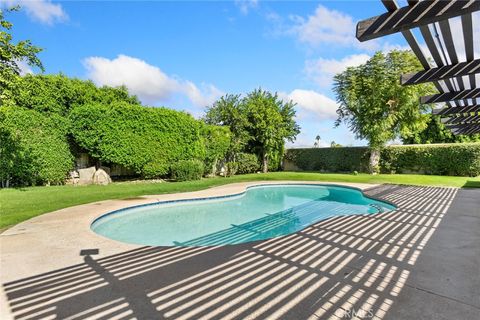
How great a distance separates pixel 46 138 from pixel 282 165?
19.0 meters

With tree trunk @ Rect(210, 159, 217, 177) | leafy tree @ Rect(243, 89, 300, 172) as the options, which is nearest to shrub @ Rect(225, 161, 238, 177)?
tree trunk @ Rect(210, 159, 217, 177)

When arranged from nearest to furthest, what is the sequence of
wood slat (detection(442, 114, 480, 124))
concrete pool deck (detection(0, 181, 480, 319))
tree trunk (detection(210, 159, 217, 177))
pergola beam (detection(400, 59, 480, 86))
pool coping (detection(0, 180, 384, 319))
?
concrete pool deck (detection(0, 181, 480, 319)), pool coping (detection(0, 180, 384, 319)), pergola beam (detection(400, 59, 480, 86)), wood slat (detection(442, 114, 480, 124)), tree trunk (detection(210, 159, 217, 177))

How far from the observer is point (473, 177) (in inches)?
645

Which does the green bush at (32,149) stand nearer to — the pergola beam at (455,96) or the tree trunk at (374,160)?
the pergola beam at (455,96)

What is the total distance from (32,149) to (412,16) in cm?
1358

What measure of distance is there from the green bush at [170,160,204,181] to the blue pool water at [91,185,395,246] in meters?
3.94

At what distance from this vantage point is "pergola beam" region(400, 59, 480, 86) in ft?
11.7

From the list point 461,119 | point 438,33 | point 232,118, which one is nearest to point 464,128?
point 461,119

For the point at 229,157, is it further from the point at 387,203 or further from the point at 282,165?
the point at 387,203

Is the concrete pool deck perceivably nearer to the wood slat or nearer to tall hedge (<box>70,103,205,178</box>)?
the wood slat

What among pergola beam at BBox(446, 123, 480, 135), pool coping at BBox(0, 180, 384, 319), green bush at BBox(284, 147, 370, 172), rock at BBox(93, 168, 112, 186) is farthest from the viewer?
green bush at BBox(284, 147, 370, 172)

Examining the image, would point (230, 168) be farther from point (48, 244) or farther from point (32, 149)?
point (48, 244)

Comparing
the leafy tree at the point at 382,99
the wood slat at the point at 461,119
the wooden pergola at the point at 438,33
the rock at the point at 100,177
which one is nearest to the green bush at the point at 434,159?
the leafy tree at the point at 382,99

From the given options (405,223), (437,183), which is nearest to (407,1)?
(405,223)
